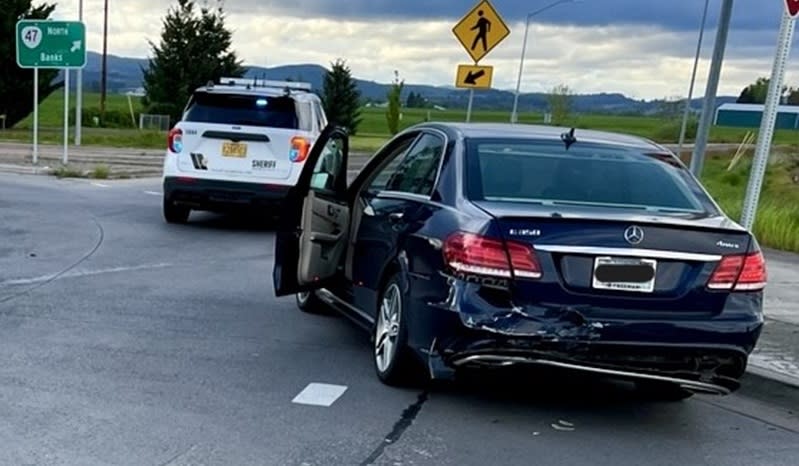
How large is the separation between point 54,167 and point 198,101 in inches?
405

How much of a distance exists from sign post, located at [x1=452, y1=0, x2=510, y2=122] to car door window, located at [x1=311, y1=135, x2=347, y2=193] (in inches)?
308

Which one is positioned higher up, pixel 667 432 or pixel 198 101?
pixel 198 101

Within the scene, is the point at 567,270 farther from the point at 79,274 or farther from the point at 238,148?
the point at 238,148

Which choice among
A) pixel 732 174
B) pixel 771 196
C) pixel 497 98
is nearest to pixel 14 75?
pixel 497 98

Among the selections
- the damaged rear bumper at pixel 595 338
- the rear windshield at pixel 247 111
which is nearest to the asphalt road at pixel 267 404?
the damaged rear bumper at pixel 595 338

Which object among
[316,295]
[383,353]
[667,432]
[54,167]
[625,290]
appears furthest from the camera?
[54,167]

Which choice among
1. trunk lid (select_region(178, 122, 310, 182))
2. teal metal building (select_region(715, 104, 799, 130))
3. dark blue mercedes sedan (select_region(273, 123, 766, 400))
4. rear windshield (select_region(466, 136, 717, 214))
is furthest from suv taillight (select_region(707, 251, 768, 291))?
teal metal building (select_region(715, 104, 799, 130))

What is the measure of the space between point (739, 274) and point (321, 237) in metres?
3.03

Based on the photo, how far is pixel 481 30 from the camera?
49.9ft

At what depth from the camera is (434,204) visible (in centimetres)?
581

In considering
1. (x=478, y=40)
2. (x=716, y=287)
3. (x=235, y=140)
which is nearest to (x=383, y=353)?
(x=716, y=287)

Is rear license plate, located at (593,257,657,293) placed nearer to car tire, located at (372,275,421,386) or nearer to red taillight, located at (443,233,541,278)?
red taillight, located at (443,233,541,278)

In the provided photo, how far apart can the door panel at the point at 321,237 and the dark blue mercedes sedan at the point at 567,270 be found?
2.80ft

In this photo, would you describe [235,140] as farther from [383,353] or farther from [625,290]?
[625,290]
